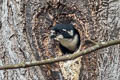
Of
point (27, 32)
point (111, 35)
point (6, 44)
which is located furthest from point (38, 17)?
point (111, 35)

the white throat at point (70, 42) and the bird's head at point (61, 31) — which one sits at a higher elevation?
the bird's head at point (61, 31)

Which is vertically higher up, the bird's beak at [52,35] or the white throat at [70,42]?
the bird's beak at [52,35]

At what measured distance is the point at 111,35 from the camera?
161 cm

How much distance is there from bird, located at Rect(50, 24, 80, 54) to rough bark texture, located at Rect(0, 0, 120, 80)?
0.11 feet

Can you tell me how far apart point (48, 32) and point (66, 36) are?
0.31ft

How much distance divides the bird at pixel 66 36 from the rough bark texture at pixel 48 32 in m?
0.03

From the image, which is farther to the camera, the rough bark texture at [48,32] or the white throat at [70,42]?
the white throat at [70,42]

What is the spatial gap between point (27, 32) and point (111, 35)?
1.37ft

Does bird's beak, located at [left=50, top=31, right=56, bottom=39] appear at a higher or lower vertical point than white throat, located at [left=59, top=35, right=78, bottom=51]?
higher

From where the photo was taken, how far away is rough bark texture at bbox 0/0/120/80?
62.9 inches

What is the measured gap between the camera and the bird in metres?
1.65

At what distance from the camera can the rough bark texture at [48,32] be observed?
62.9 inches

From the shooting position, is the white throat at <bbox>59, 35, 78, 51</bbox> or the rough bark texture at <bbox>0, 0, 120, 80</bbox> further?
the white throat at <bbox>59, 35, 78, 51</bbox>

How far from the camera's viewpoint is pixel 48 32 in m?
1.68
